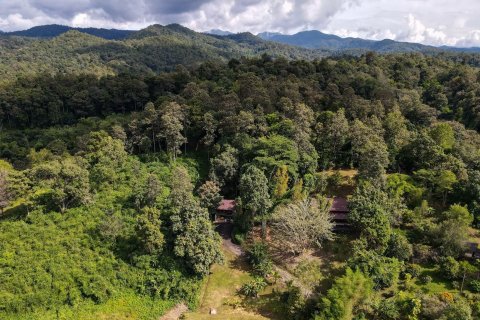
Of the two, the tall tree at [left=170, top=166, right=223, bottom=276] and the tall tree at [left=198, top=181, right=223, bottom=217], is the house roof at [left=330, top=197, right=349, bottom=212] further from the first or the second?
the tall tree at [left=170, top=166, right=223, bottom=276]

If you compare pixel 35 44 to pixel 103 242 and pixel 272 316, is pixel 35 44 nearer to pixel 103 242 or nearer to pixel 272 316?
pixel 103 242

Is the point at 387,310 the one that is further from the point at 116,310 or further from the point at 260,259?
the point at 116,310

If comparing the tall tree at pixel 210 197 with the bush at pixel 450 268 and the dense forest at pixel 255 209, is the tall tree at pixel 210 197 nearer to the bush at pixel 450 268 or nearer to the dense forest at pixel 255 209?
the dense forest at pixel 255 209

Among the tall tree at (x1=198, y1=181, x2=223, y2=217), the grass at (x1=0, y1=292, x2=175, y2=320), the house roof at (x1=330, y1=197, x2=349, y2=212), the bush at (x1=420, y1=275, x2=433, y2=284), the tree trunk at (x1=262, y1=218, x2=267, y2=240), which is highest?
the tall tree at (x1=198, y1=181, x2=223, y2=217)

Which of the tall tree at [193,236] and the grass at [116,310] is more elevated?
the tall tree at [193,236]

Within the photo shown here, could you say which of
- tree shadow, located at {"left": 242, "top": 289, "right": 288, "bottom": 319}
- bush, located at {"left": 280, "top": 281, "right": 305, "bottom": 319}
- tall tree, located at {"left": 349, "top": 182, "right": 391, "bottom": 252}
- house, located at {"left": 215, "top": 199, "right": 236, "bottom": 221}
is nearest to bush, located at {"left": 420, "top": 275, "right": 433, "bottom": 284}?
tall tree, located at {"left": 349, "top": 182, "right": 391, "bottom": 252}

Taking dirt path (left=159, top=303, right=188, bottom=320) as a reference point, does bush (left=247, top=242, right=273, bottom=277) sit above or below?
Result: above

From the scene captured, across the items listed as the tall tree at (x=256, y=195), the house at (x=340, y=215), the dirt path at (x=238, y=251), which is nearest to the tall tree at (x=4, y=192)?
the dirt path at (x=238, y=251)
